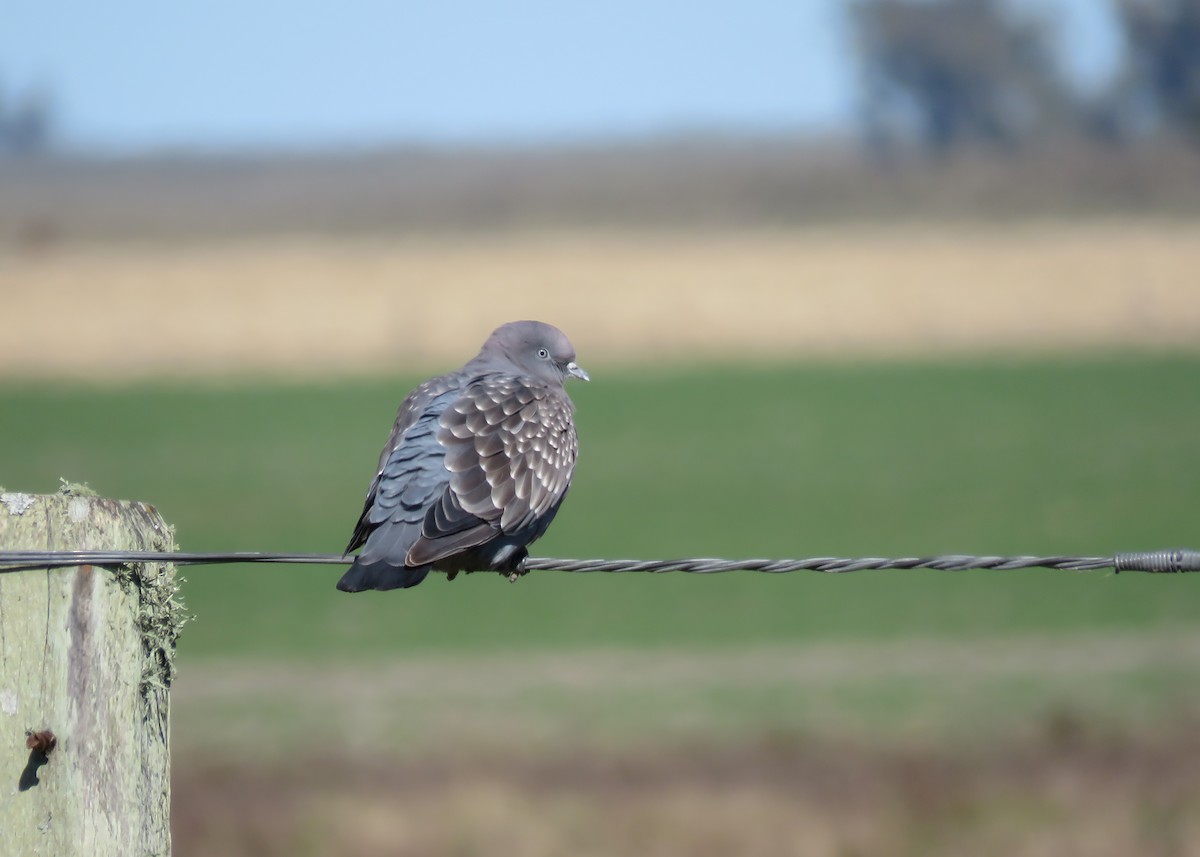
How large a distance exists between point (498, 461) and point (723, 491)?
77.7 feet

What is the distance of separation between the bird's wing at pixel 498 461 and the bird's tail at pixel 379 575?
34 mm

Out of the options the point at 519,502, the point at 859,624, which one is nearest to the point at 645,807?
the point at 519,502

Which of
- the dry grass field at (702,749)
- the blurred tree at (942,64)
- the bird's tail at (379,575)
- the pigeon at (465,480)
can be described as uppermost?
the blurred tree at (942,64)

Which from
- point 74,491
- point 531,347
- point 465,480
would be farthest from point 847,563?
point 531,347

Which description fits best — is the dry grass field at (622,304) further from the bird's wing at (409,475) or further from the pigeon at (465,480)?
the bird's wing at (409,475)

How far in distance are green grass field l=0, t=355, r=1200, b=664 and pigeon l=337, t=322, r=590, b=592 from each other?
44.1ft

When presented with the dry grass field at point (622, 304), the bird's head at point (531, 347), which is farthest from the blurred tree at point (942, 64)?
the bird's head at point (531, 347)

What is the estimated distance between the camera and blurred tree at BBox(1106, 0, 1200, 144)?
217 feet

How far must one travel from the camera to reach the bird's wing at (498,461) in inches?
188

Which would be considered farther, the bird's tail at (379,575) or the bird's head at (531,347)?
the bird's head at (531,347)

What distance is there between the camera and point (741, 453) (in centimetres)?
3219

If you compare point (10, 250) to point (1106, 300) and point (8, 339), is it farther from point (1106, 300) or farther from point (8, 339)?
point (1106, 300)

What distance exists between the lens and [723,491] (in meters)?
28.6

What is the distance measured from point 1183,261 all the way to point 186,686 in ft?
108
